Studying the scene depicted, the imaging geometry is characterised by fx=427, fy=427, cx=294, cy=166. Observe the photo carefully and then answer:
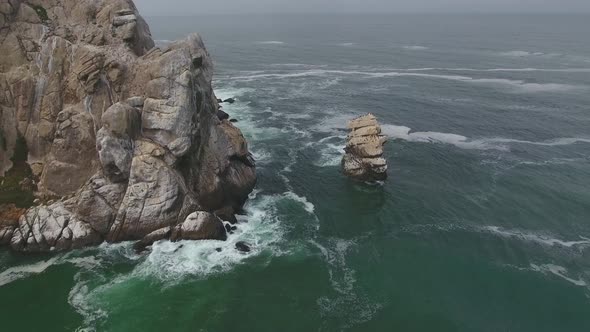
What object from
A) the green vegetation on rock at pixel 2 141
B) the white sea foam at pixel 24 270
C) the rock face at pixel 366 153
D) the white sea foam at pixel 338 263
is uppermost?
the green vegetation on rock at pixel 2 141

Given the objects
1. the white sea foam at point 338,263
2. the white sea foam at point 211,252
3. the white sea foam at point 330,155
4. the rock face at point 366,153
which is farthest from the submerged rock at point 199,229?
the white sea foam at point 330,155

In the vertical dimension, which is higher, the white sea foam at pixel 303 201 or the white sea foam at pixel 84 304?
the white sea foam at pixel 303 201

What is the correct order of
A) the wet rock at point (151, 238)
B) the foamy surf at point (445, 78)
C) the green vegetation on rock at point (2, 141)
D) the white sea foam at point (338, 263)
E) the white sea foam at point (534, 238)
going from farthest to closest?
1. the foamy surf at point (445, 78)
2. the green vegetation on rock at point (2, 141)
3. the white sea foam at point (534, 238)
4. the wet rock at point (151, 238)
5. the white sea foam at point (338, 263)

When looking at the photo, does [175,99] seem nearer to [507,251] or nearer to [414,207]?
[414,207]

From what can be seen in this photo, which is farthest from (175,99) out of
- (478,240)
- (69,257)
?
(478,240)

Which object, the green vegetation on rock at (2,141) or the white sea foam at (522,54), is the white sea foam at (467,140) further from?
the white sea foam at (522,54)

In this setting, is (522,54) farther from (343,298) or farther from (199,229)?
(199,229)

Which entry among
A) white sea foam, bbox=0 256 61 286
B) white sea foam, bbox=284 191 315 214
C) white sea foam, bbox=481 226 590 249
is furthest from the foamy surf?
white sea foam, bbox=0 256 61 286

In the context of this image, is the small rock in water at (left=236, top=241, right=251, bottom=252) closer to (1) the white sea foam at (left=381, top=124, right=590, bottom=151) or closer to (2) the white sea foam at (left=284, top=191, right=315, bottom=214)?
(2) the white sea foam at (left=284, top=191, right=315, bottom=214)
